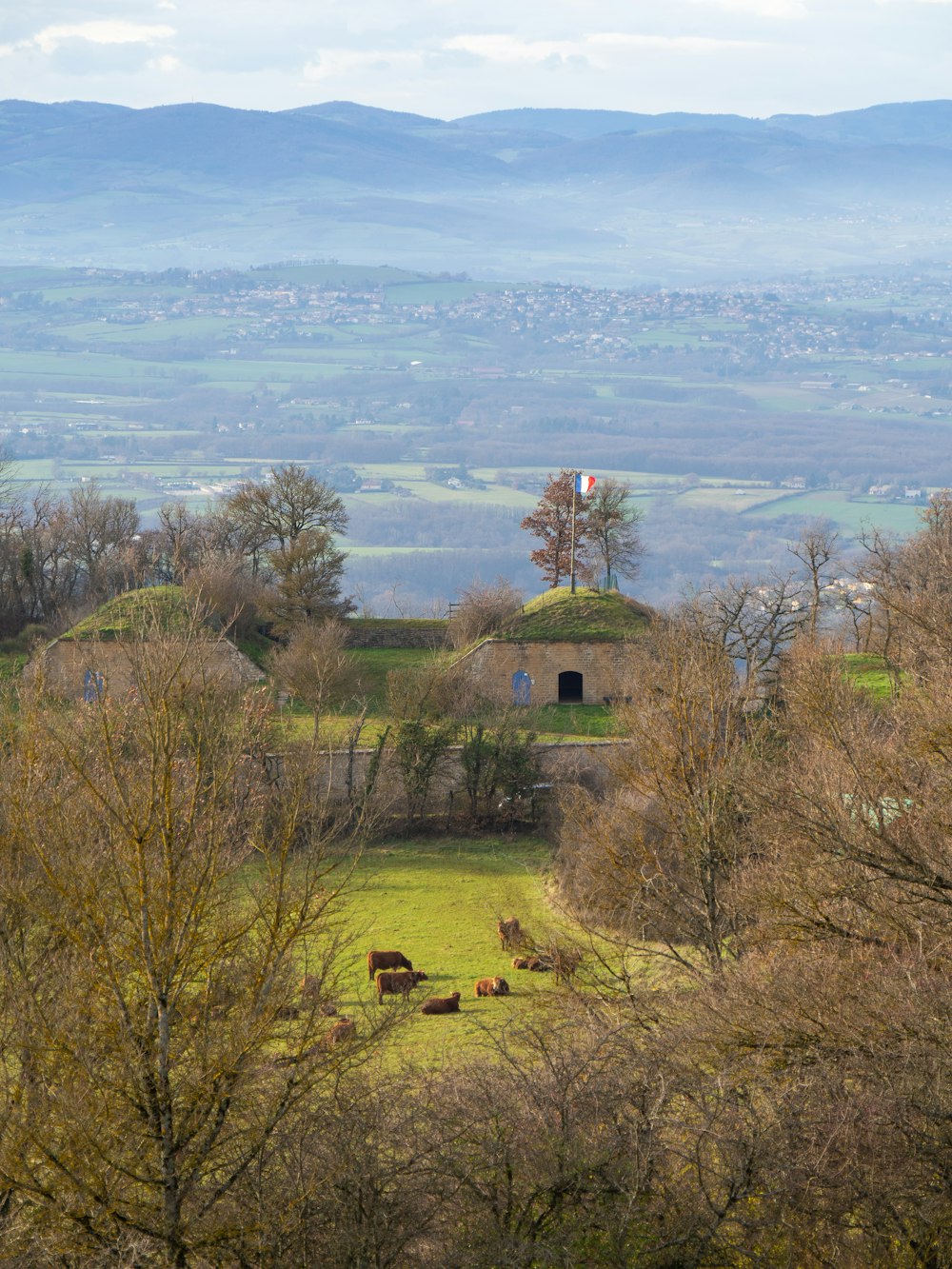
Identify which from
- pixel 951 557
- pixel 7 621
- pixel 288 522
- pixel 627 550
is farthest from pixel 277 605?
pixel 951 557

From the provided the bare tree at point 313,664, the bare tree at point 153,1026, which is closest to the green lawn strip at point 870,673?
the bare tree at point 313,664

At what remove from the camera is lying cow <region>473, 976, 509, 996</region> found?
25531 millimetres

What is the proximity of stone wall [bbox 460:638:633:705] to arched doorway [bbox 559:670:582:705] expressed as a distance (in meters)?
0.25

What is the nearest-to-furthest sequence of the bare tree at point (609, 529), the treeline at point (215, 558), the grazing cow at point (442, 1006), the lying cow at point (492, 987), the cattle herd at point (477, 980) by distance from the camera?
1. the cattle herd at point (477, 980)
2. the grazing cow at point (442, 1006)
3. the lying cow at point (492, 987)
4. the treeline at point (215, 558)
5. the bare tree at point (609, 529)

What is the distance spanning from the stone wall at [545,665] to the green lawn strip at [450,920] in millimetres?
6445

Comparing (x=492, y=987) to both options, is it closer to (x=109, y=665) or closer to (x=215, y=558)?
(x=109, y=665)

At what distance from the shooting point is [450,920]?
32.9 metres

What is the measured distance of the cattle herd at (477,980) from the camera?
69.7ft

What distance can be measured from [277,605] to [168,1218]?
39352 millimetres

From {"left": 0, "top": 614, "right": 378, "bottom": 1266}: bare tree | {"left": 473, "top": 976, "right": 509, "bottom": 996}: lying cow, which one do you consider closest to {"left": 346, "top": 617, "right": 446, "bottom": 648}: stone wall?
{"left": 473, "top": 976, "right": 509, "bottom": 996}: lying cow

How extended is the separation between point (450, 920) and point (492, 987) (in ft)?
24.1

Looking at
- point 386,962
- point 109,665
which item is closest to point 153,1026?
point 386,962

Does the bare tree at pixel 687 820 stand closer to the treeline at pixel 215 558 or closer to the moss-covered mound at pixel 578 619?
the moss-covered mound at pixel 578 619

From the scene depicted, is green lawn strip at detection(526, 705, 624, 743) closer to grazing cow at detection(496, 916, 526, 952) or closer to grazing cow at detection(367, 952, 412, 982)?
grazing cow at detection(496, 916, 526, 952)
